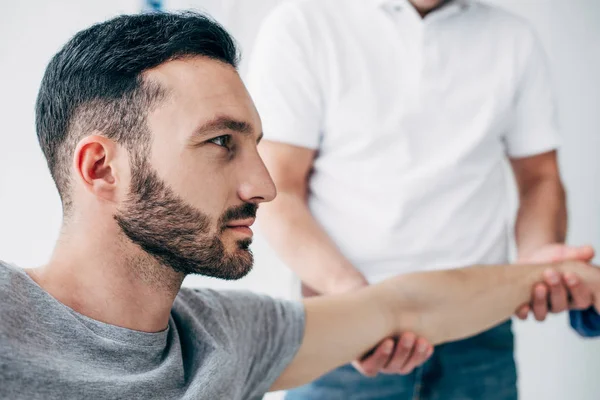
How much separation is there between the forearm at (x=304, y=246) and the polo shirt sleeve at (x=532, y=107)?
1.95 feet

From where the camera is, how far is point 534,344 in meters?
2.58

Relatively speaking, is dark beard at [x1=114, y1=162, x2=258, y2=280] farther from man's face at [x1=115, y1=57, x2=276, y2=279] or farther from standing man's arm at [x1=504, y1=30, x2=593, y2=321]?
standing man's arm at [x1=504, y1=30, x2=593, y2=321]

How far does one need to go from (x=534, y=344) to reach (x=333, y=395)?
1347 millimetres

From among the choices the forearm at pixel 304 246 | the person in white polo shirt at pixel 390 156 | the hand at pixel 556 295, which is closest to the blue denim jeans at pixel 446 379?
the person in white polo shirt at pixel 390 156

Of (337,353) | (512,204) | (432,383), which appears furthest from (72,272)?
(512,204)

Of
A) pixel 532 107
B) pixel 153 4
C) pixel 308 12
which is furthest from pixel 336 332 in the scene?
pixel 153 4

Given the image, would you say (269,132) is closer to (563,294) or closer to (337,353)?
(337,353)

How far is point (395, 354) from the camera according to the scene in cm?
131

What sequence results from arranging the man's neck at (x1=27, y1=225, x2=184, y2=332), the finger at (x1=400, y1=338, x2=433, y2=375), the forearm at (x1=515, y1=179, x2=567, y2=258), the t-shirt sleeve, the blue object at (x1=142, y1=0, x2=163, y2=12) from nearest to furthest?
the man's neck at (x1=27, y1=225, x2=184, y2=332)
the t-shirt sleeve
the finger at (x1=400, y1=338, x2=433, y2=375)
the forearm at (x1=515, y1=179, x2=567, y2=258)
the blue object at (x1=142, y1=0, x2=163, y2=12)

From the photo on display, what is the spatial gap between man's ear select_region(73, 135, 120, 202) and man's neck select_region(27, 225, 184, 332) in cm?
6

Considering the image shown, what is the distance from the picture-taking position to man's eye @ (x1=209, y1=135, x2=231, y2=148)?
3.16 ft

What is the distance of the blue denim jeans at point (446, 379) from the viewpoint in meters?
1.50

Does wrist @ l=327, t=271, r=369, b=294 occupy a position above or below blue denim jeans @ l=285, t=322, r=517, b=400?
above

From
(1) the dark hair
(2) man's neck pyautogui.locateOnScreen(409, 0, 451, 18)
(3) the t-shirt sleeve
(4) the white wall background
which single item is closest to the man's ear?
(1) the dark hair
